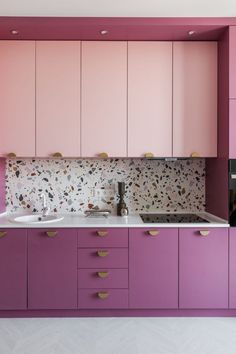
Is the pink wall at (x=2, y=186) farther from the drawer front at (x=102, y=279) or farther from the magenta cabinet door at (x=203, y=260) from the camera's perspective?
the magenta cabinet door at (x=203, y=260)

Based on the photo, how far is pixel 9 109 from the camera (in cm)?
227

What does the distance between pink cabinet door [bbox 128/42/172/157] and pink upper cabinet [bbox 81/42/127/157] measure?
7cm

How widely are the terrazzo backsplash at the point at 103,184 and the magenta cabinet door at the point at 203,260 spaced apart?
57 cm

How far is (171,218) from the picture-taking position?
2.38m

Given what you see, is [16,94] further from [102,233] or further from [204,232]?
[204,232]

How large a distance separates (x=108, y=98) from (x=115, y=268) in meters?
1.43

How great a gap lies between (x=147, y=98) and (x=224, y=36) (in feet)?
2.60

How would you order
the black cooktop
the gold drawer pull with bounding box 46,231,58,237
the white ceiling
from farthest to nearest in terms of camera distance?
the black cooktop, the gold drawer pull with bounding box 46,231,58,237, the white ceiling

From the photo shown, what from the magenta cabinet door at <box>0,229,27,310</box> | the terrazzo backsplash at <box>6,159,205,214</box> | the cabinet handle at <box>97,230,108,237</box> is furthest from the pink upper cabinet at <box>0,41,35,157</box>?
the cabinet handle at <box>97,230,108,237</box>

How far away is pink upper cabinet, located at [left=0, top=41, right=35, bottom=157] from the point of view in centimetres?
226

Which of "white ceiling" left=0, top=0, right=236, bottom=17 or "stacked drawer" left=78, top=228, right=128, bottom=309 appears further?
"stacked drawer" left=78, top=228, right=128, bottom=309

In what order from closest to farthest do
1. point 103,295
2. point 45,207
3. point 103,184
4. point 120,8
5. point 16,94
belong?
point 120,8, point 103,295, point 16,94, point 45,207, point 103,184

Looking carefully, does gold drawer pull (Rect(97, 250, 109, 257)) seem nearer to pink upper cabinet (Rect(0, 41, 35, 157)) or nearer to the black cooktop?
the black cooktop

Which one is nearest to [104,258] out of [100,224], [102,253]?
[102,253]
